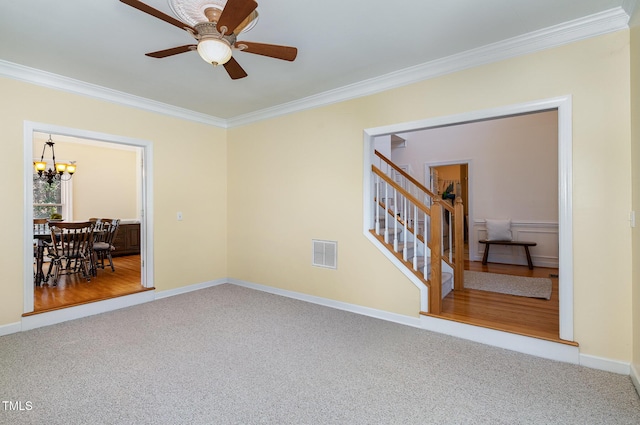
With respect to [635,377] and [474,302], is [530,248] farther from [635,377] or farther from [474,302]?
[635,377]

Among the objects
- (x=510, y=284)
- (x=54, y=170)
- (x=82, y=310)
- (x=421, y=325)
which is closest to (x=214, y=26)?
(x=421, y=325)

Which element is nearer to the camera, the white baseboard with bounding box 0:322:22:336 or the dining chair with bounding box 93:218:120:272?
the white baseboard with bounding box 0:322:22:336

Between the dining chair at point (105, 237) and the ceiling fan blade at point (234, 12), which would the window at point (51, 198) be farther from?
the ceiling fan blade at point (234, 12)

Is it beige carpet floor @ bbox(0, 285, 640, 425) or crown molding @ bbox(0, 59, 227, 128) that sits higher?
crown molding @ bbox(0, 59, 227, 128)

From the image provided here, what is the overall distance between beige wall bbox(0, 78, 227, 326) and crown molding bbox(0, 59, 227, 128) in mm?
66

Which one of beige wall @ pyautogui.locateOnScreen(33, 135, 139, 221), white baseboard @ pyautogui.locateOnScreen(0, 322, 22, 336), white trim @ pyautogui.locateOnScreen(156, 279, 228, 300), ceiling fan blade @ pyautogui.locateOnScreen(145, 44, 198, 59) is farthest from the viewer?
beige wall @ pyautogui.locateOnScreen(33, 135, 139, 221)

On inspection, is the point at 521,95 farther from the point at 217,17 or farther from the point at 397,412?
the point at 397,412

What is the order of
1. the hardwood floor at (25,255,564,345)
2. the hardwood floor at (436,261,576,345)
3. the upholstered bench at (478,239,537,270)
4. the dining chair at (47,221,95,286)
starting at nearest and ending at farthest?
the hardwood floor at (436,261,576,345) < the hardwood floor at (25,255,564,345) < the dining chair at (47,221,95,286) < the upholstered bench at (478,239,537,270)

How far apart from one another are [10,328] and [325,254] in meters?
3.29

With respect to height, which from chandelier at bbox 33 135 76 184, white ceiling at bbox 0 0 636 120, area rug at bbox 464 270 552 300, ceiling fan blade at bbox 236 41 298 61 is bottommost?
area rug at bbox 464 270 552 300

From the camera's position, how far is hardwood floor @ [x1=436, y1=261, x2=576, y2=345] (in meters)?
2.73

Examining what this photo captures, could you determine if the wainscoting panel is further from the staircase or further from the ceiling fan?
the ceiling fan

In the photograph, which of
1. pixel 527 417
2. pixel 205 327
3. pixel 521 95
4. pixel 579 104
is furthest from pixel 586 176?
pixel 205 327

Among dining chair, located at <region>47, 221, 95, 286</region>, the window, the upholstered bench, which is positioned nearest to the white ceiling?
dining chair, located at <region>47, 221, 95, 286</region>
